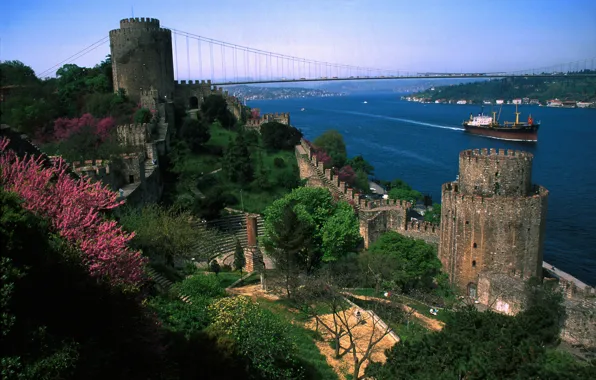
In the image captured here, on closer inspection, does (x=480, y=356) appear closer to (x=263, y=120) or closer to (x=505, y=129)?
(x=263, y=120)

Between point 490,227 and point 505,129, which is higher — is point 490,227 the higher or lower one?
the higher one

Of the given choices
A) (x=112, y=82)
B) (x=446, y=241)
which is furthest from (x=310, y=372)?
(x=112, y=82)

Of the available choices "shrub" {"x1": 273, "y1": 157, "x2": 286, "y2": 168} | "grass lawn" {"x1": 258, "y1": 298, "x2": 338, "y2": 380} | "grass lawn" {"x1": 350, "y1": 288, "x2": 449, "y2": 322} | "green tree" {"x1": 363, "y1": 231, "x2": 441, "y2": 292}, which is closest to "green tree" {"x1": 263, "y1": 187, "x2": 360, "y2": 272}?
"green tree" {"x1": 363, "y1": 231, "x2": 441, "y2": 292}

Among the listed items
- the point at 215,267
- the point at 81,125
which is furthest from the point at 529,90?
the point at 215,267

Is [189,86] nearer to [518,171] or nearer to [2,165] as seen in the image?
[518,171]

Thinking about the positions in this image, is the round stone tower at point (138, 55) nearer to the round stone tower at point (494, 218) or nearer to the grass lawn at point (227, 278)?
the grass lawn at point (227, 278)

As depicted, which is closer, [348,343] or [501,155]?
[348,343]

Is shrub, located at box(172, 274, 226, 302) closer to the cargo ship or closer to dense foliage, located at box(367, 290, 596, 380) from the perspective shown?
dense foliage, located at box(367, 290, 596, 380)
